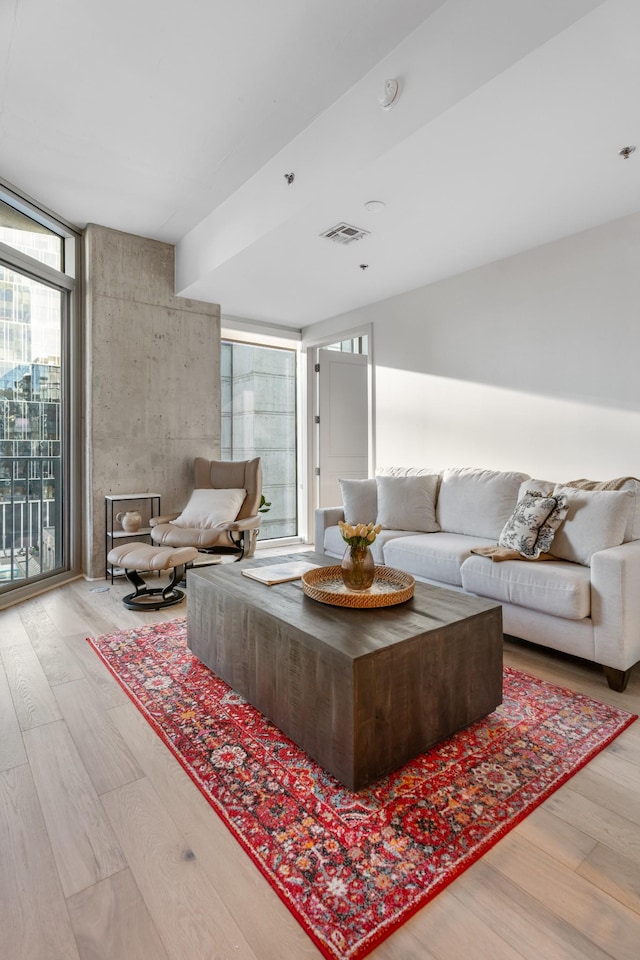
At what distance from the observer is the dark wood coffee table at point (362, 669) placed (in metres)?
1.49

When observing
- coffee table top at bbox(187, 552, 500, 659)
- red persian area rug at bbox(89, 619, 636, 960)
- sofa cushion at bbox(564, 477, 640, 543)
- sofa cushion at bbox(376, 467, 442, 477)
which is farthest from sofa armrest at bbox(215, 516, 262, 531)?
sofa cushion at bbox(564, 477, 640, 543)

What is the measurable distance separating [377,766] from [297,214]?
113 inches

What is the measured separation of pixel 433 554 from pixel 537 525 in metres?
0.64

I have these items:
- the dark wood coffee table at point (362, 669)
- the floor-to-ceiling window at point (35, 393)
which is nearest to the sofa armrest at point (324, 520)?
the dark wood coffee table at point (362, 669)

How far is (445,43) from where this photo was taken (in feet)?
6.70

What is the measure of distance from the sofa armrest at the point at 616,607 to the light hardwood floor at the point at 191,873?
1.30 ft

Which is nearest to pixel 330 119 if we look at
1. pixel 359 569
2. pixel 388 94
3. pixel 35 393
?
pixel 388 94

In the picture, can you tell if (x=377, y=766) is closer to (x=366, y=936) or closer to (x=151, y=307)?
(x=366, y=936)

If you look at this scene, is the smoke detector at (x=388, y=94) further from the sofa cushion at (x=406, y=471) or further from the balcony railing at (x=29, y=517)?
the balcony railing at (x=29, y=517)

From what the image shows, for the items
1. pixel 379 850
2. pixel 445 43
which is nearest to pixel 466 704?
pixel 379 850

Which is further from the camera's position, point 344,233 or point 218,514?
point 218,514

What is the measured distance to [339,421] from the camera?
18.4 feet

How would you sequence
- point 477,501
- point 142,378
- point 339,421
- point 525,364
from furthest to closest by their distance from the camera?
point 339,421
point 142,378
point 525,364
point 477,501

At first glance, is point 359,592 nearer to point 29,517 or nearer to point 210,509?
point 210,509
